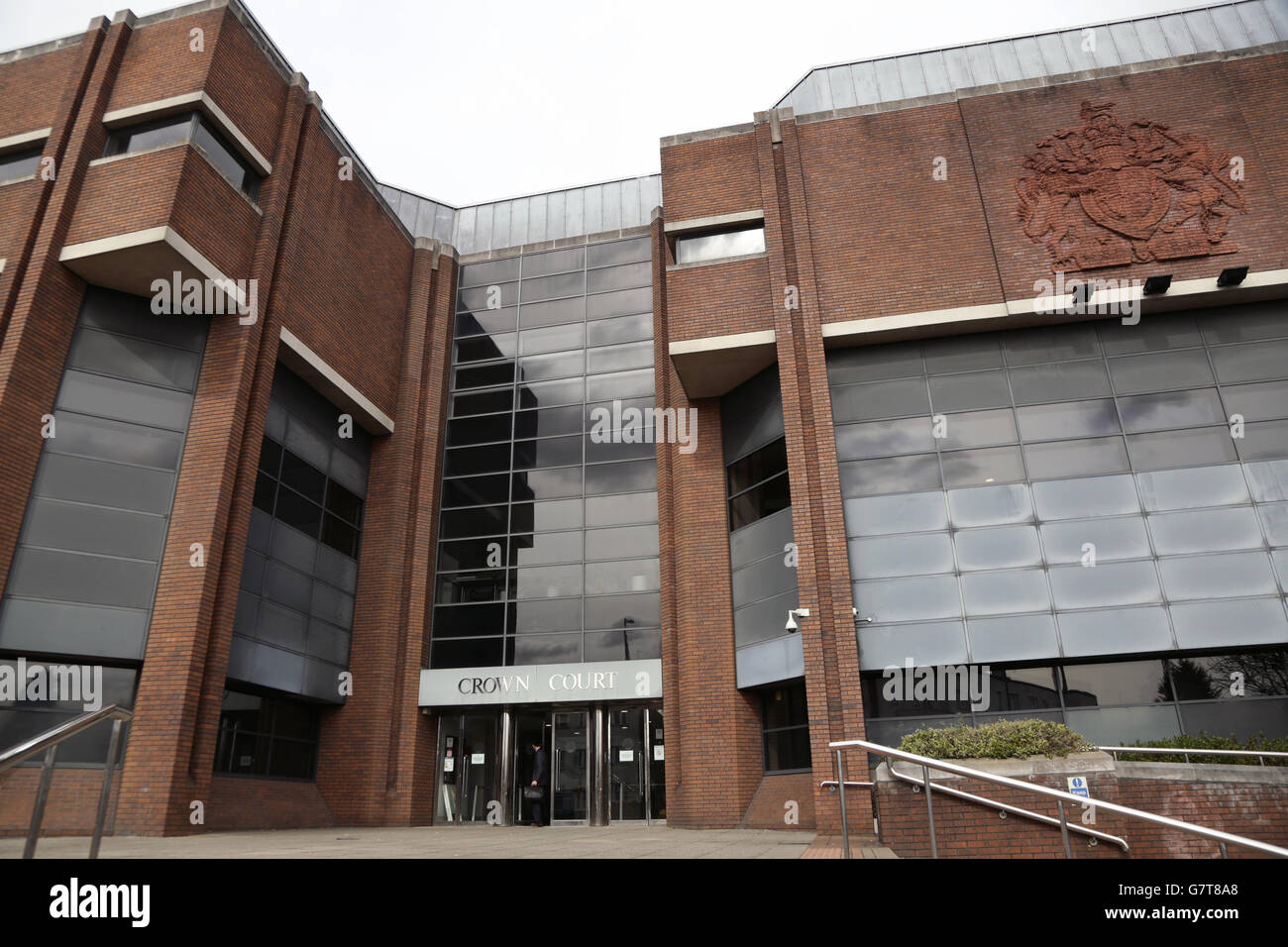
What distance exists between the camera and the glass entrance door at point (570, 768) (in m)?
18.4

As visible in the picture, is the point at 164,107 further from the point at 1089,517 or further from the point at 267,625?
the point at 1089,517

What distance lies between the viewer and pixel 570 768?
1872cm

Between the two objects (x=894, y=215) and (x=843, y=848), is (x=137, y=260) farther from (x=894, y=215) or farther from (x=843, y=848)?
(x=843, y=848)

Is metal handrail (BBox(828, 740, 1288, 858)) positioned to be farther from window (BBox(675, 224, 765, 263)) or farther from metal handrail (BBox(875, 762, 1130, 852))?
window (BBox(675, 224, 765, 263))

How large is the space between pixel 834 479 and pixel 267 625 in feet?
38.6

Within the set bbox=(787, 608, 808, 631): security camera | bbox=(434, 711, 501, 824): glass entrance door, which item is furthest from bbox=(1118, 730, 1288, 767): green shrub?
bbox=(434, 711, 501, 824): glass entrance door

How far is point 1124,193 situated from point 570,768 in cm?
1677

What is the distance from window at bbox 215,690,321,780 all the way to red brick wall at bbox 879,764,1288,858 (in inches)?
485

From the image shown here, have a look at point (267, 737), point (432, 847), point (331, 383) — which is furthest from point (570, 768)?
point (331, 383)

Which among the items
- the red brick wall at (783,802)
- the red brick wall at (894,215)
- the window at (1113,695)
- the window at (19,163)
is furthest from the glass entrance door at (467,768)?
the window at (19,163)

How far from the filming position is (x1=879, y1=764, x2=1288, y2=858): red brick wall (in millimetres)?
8398

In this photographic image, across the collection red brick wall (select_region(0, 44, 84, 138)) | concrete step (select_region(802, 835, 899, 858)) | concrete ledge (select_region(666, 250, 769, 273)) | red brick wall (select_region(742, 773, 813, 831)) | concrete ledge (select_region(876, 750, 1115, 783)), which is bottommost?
concrete step (select_region(802, 835, 899, 858))

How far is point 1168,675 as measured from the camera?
14328mm
